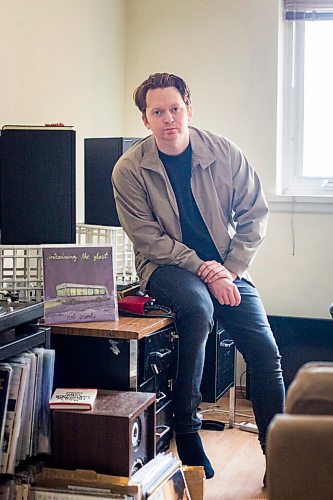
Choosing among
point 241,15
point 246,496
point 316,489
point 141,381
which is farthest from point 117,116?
point 316,489

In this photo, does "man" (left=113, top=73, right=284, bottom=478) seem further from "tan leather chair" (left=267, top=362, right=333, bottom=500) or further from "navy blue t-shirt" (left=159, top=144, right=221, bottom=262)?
"tan leather chair" (left=267, top=362, right=333, bottom=500)

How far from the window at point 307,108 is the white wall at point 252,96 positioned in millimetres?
104

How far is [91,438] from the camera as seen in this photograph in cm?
206

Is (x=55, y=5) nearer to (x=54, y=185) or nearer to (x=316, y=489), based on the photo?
(x=54, y=185)

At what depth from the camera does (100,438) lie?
205 centimetres

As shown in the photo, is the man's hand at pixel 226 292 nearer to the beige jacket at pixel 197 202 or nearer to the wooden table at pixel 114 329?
the beige jacket at pixel 197 202

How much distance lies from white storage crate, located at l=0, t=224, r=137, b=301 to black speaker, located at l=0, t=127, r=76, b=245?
0.06 meters

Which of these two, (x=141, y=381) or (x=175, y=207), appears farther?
(x=175, y=207)

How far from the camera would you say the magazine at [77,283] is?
2287 millimetres

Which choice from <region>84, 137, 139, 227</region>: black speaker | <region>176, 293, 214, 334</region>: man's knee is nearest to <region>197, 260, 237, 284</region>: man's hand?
<region>176, 293, 214, 334</region>: man's knee

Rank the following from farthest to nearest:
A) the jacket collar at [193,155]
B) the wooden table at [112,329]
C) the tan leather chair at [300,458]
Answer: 1. the jacket collar at [193,155]
2. the wooden table at [112,329]
3. the tan leather chair at [300,458]

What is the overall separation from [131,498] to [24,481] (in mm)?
257

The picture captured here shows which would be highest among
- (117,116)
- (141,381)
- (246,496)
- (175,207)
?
(117,116)

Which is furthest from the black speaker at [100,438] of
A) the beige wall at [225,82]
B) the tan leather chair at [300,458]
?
the beige wall at [225,82]
